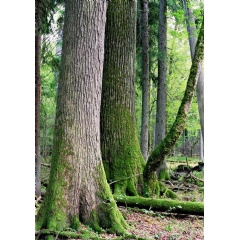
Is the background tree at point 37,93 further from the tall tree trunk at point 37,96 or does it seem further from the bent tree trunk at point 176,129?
the bent tree trunk at point 176,129

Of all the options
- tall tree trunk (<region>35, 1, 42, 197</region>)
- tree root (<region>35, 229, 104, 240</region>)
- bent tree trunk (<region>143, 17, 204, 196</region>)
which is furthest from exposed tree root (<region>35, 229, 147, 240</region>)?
bent tree trunk (<region>143, 17, 204, 196</region>)

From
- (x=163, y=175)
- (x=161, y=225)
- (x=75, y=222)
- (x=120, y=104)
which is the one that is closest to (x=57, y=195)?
(x=75, y=222)

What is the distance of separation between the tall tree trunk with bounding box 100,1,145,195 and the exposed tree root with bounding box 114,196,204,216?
0.82 feet

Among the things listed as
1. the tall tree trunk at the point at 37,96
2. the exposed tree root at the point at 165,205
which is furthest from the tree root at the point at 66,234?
the tall tree trunk at the point at 37,96

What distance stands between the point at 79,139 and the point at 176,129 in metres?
1.10

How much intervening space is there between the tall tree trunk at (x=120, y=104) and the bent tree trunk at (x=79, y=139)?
85 cm

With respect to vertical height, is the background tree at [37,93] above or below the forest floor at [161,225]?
above

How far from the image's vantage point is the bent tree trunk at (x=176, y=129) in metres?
3.20

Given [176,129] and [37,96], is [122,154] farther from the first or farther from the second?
[37,96]

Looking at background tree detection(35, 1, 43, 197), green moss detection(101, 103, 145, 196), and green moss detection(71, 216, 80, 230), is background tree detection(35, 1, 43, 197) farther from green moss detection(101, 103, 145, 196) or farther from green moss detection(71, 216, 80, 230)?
green moss detection(71, 216, 80, 230)

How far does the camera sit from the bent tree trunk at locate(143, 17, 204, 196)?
10.5 feet

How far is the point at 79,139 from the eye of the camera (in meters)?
2.77
